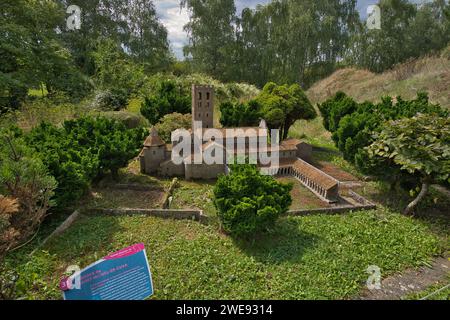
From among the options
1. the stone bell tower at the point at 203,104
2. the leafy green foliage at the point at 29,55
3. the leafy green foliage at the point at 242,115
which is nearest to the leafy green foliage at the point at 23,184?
the stone bell tower at the point at 203,104

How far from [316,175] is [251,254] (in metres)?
8.16

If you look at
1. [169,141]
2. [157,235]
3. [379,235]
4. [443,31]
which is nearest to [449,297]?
[379,235]

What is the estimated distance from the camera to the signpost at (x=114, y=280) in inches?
253

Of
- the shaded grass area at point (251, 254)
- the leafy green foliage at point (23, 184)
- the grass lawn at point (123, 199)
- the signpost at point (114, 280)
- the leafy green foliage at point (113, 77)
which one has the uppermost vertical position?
the leafy green foliage at point (113, 77)

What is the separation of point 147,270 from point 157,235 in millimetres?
5486

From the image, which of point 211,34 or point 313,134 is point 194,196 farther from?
point 211,34

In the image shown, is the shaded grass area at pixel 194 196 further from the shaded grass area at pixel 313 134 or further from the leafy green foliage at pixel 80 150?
the shaded grass area at pixel 313 134

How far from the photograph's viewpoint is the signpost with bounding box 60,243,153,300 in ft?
21.1

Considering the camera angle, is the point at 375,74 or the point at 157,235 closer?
the point at 157,235

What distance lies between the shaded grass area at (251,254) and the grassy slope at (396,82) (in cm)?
2417

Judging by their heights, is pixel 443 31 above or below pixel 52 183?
above

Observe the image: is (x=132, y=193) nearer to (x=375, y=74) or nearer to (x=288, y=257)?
(x=288, y=257)

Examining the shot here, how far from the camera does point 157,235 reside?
40.5ft

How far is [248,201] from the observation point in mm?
11578
